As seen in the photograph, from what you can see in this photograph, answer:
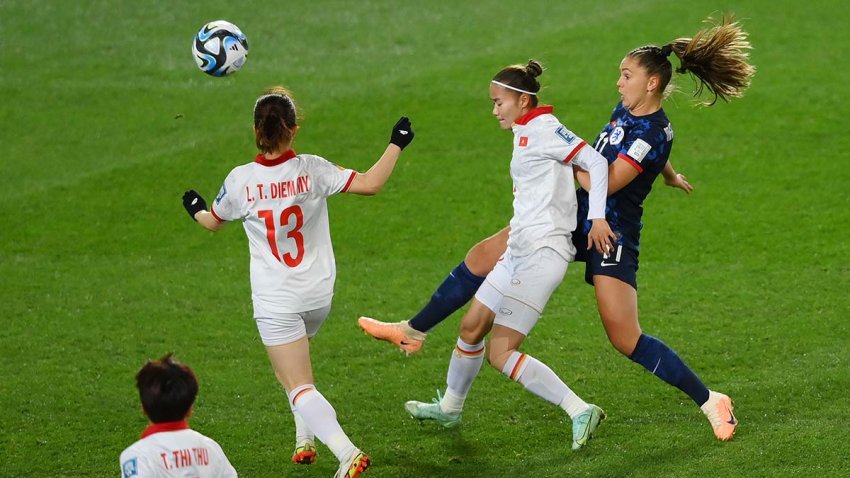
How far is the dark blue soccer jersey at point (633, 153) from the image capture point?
17.7ft

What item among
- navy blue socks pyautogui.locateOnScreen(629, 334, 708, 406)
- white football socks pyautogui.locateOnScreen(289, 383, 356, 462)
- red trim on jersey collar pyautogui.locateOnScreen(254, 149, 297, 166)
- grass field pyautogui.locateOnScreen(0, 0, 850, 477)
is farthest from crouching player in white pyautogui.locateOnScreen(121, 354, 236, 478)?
navy blue socks pyautogui.locateOnScreen(629, 334, 708, 406)

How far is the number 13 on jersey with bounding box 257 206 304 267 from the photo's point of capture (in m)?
5.11

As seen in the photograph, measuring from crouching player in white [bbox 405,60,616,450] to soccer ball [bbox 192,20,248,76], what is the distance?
1585mm

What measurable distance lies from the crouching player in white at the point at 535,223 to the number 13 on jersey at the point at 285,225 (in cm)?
98

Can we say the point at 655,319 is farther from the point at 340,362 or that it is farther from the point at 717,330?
the point at 340,362

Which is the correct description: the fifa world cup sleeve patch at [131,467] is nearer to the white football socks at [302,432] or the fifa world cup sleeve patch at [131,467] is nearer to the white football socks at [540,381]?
the white football socks at [302,432]

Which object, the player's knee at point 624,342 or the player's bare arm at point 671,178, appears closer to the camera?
the player's knee at point 624,342

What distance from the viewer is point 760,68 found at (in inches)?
467

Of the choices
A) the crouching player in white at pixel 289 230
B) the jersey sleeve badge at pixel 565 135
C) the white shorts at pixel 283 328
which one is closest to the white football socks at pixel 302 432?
the crouching player in white at pixel 289 230

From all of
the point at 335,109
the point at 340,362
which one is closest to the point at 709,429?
the point at 340,362

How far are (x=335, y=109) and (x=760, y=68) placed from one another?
431cm

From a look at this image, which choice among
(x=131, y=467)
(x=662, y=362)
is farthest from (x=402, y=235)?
(x=131, y=467)

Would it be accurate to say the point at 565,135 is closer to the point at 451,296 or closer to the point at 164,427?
the point at 451,296

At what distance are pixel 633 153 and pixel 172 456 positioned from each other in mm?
2630
